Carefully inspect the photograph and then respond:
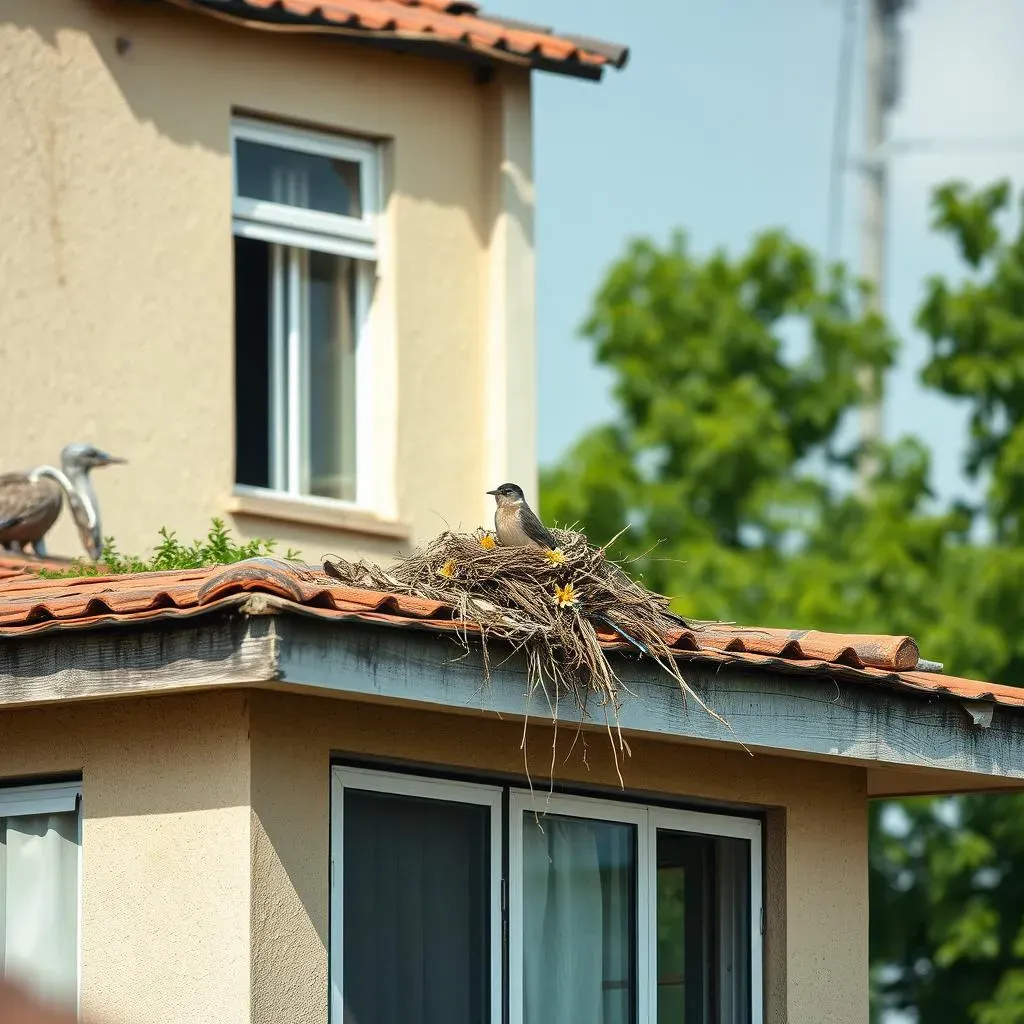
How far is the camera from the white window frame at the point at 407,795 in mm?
8852

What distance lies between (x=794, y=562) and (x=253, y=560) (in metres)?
22.7

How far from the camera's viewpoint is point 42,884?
9.17 metres

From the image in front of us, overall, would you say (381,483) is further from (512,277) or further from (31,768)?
(31,768)

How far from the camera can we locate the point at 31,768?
9180 mm

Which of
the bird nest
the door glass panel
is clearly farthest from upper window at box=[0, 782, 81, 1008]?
the door glass panel

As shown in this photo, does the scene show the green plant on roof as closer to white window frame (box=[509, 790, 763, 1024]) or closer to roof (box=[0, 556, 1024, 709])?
roof (box=[0, 556, 1024, 709])

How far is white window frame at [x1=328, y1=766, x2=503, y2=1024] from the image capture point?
8852 millimetres

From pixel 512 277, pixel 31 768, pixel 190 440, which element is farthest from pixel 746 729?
pixel 512 277

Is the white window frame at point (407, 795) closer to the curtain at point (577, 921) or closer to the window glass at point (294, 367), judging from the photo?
the curtain at point (577, 921)

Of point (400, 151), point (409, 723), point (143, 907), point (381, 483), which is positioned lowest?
point (143, 907)

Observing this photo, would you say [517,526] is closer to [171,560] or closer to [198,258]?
[171,560]

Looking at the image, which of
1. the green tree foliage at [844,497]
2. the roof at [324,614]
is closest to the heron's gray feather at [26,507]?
the roof at [324,614]

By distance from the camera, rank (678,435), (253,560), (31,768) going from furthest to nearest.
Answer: (678,435), (31,768), (253,560)

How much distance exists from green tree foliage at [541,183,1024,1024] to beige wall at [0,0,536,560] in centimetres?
904
